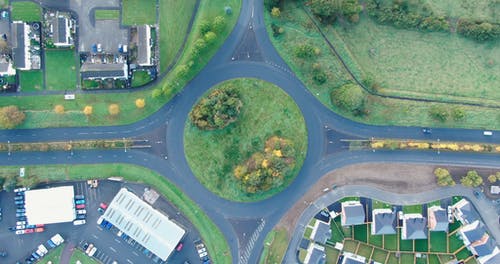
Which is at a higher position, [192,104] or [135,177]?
[192,104]

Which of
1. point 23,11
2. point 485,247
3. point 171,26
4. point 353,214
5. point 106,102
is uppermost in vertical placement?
point 23,11

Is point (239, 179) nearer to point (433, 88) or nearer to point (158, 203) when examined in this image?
point (158, 203)

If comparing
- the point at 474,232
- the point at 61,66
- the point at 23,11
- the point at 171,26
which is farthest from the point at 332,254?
the point at 23,11

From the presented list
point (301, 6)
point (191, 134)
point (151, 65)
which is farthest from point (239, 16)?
point (191, 134)

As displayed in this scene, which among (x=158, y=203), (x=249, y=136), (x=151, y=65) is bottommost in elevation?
(x=158, y=203)

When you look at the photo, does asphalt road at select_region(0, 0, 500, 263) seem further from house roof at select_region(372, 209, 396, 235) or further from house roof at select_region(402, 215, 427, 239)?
house roof at select_region(402, 215, 427, 239)

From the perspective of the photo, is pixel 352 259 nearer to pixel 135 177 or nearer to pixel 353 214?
pixel 353 214
